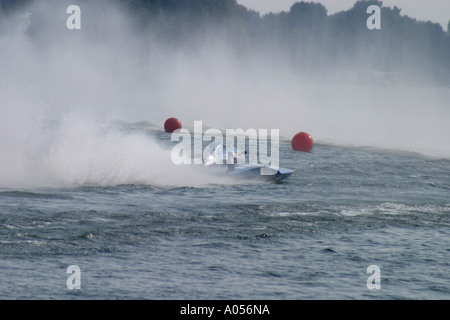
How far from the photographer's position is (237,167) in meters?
28.8

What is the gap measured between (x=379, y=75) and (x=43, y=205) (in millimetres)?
134868

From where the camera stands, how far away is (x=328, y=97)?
312 ft

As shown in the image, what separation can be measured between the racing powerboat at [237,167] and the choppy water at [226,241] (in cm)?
62

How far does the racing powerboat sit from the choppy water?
0.62m

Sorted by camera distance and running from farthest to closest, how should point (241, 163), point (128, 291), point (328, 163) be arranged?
point (328, 163)
point (241, 163)
point (128, 291)

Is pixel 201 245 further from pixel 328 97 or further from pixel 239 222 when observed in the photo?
pixel 328 97

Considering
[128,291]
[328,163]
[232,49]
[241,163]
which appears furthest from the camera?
[232,49]

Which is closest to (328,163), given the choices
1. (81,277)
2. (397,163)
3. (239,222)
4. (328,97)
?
(397,163)

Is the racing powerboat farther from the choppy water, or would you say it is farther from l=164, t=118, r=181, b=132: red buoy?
l=164, t=118, r=181, b=132: red buoy

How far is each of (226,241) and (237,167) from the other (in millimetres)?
9574
